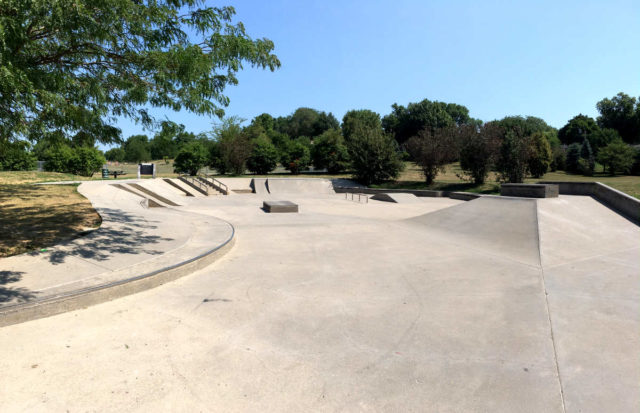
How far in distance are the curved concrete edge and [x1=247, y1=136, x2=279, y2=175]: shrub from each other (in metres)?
36.2

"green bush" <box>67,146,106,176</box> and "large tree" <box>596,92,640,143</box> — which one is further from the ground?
"large tree" <box>596,92,640,143</box>

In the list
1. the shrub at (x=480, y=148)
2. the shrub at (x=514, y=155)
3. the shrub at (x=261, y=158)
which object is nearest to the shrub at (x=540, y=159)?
the shrub at (x=480, y=148)

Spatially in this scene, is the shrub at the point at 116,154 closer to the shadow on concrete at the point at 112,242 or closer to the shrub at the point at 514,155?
the shrub at the point at 514,155

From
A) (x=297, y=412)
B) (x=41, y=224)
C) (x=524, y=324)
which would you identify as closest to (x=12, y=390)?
(x=297, y=412)

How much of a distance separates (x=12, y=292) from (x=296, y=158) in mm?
41212

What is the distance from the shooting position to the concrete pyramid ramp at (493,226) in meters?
8.84

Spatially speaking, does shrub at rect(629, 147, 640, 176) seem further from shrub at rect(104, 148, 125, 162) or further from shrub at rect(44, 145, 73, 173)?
shrub at rect(104, 148, 125, 162)

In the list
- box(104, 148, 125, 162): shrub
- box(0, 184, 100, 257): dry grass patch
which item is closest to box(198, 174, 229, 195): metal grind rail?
box(0, 184, 100, 257): dry grass patch

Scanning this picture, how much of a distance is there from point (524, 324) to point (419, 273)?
237cm

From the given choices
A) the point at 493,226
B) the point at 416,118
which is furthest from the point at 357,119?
the point at 493,226

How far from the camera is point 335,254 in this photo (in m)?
8.25

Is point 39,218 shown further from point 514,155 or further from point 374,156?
point 514,155

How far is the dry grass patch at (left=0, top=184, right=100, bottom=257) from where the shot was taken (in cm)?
718

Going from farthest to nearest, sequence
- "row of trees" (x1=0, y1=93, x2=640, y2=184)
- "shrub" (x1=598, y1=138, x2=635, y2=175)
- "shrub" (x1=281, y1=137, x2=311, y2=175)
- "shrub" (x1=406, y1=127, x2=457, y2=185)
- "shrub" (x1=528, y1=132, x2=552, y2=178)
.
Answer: "shrub" (x1=281, y1=137, x2=311, y2=175), "shrub" (x1=598, y1=138, x2=635, y2=175), "shrub" (x1=528, y1=132, x2=552, y2=178), "shrub" (x1=406, y1=127, x2=457, y2=185), "row of trees" (x1=0, y1=93, x2=640, y2=184)
